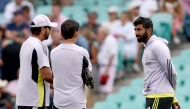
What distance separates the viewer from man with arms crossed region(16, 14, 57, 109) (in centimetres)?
728

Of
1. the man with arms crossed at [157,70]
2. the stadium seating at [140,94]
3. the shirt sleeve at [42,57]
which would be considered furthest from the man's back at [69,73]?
the stadium seating at [140,94]

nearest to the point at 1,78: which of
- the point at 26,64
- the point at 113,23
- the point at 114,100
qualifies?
the point at 114,100

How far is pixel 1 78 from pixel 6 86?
59 centimetres

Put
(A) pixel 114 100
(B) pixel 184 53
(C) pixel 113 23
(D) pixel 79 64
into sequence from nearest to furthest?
(D) pixel 79 64, (A) pixel 114 100, (B) pixel 184 53, (C) pixel 113 23

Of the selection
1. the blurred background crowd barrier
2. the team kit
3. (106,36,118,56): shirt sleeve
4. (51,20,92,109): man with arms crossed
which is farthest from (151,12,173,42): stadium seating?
(51,20,92,109): man with arms crossed

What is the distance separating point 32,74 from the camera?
7.31m

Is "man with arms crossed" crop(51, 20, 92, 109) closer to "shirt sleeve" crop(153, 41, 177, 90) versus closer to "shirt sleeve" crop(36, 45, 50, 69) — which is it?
"shirt sleeve" crop(36, 45, 50, 69)

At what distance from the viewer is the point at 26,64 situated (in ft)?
24.0

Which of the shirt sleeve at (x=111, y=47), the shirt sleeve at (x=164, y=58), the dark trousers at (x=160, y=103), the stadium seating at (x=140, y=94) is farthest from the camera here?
the shirt sleeve at (x=111, y=47)

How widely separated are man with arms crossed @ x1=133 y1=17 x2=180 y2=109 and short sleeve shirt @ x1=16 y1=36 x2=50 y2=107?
44.8 inches

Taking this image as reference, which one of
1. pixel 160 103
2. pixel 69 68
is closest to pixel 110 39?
pixel 160 103

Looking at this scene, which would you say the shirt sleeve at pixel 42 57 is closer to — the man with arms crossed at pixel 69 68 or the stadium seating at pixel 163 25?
the man with arms crossed at pixel 69 68

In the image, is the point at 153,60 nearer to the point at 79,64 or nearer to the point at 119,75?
the point at 79,64

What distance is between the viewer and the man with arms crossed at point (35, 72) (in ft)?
23.9
